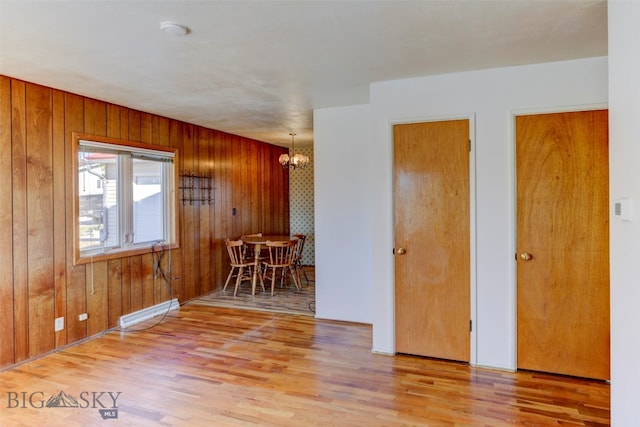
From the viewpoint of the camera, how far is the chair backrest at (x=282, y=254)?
5.75 meters

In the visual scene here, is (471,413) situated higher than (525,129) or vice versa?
(525,129)

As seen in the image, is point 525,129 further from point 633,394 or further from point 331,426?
point 331,426

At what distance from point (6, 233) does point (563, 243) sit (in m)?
4.46

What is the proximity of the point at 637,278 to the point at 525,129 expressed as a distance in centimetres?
172

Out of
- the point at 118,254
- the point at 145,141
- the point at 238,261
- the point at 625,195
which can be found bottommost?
the point at 238,261

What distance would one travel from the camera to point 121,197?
4.38 meters

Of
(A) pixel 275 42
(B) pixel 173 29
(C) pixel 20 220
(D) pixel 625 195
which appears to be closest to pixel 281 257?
(C) pixel 20 220

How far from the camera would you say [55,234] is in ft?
11.8

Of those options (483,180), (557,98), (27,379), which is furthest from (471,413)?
(27,379)

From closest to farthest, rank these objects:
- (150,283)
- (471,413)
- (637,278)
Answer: (637,278) < (471,413) < (150,283)

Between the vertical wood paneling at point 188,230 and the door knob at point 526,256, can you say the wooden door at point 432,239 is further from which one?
the vertical wood paneling at point 188,230

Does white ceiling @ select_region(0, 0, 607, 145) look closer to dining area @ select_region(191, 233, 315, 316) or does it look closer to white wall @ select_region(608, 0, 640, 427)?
white wall @ select_region(608, 0, 640, 427)

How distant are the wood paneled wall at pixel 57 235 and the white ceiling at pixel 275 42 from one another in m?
0.28

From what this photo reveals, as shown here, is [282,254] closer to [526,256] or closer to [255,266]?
[255,266]
